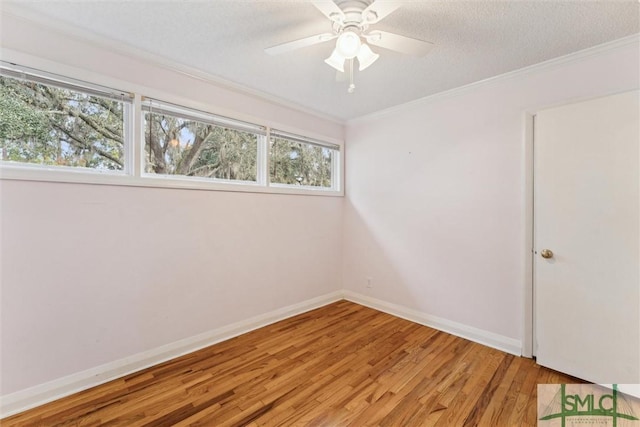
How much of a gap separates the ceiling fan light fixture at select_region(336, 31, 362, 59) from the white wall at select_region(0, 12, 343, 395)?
4.77 feet

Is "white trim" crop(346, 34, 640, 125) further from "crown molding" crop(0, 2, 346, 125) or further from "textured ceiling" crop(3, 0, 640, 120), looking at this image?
"crown molding" crop(0, 2, 346, 125)

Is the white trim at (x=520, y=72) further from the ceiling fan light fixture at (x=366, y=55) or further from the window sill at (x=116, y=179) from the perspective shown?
the window sill at (x=116, y=179)

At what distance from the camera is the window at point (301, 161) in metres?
3.08

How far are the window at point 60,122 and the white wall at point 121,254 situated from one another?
0.13 metres

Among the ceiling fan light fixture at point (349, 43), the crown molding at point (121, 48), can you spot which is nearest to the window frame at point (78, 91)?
the crown molding at point (121, 48)

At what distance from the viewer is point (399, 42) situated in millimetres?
1575

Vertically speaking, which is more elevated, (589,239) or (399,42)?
(399,42)

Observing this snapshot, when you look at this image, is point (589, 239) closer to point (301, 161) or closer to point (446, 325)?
point (446, 325)

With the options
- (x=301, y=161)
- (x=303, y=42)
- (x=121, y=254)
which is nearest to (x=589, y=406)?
(x=303, y=42)

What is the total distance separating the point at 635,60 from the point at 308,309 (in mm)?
3389

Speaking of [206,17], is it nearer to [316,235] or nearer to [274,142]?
[274,142]

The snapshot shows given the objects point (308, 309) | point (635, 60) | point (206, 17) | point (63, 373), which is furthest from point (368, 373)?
point (635, 60)

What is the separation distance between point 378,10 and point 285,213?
2068 mm

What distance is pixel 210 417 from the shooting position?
1.66m
